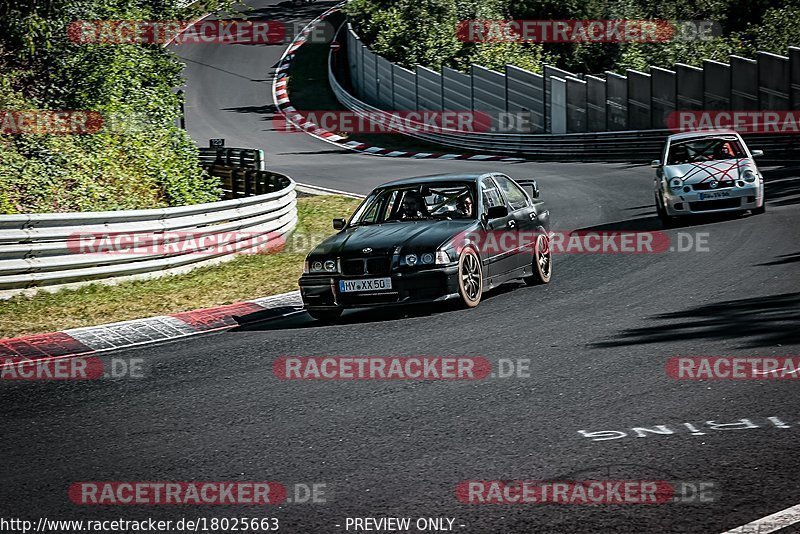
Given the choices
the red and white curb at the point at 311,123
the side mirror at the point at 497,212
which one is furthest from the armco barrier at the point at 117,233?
the red and white curb at the point at 311,123

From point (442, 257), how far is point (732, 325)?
2.94m

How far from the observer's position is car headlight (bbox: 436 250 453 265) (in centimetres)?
1062

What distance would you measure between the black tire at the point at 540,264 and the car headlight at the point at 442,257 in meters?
2.23

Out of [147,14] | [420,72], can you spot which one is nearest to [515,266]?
[147,14]

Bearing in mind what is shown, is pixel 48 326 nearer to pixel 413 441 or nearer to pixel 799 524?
pixel 413 441

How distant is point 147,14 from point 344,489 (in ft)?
87.5

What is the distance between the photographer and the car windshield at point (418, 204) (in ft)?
39.0

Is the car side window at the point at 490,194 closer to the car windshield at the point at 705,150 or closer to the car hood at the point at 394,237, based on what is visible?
the car hood at the point at 394,237

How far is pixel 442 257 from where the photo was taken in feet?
34.9

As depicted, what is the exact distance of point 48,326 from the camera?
457 inches

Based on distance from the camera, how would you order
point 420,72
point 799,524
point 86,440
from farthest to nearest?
point 420,72, point 86,440, point 799,524

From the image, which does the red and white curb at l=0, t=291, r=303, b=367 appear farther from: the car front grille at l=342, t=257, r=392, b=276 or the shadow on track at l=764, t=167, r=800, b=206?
the shadow on track at l=764, t=167, r=800, b=206

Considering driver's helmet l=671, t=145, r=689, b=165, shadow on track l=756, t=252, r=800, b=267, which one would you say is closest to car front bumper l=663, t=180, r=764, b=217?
driver's helmet l=671, t=145, r=689, b=165

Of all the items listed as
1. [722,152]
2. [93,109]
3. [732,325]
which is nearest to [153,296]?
[732,325]
